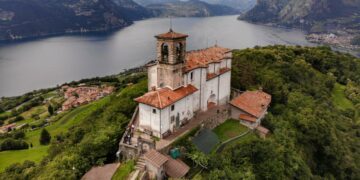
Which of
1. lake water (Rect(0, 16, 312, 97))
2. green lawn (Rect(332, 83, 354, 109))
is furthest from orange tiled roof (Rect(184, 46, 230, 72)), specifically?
lake water (Rect(0, 16, 312, 97))

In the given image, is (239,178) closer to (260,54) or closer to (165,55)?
(165,55)

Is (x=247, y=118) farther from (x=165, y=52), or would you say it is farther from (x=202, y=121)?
(x=165, y=52)

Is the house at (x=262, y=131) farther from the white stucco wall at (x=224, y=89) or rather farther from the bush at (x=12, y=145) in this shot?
the bush at (x=12, y=145)

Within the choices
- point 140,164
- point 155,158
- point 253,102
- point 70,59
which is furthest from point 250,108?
point 70,59

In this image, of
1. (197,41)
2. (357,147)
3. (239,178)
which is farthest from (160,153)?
(197,41)

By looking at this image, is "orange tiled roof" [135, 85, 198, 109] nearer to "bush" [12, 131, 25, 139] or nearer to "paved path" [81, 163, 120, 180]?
"paved path" [81, 163, 120, 180]
